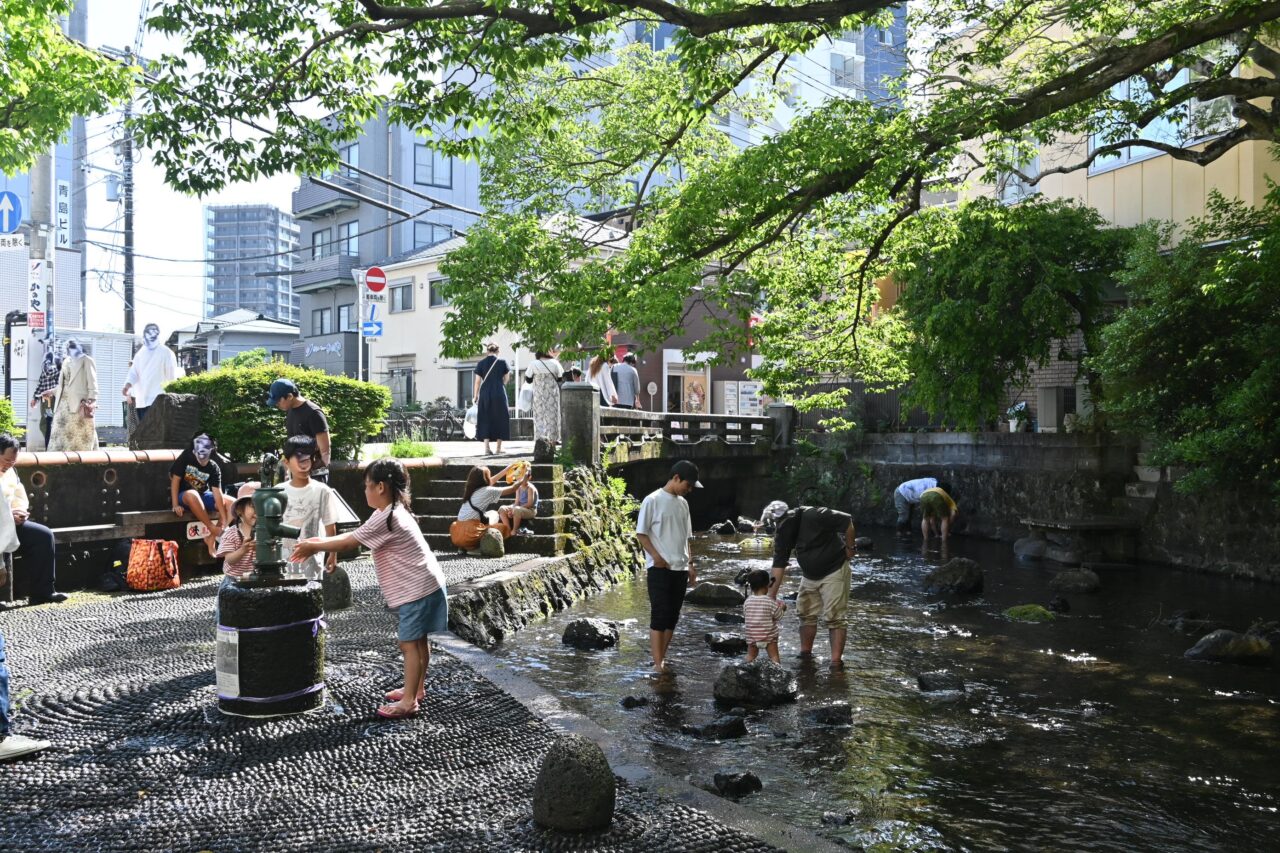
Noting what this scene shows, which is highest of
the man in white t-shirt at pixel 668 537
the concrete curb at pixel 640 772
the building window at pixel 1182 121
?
the building window at pixel 1182 121

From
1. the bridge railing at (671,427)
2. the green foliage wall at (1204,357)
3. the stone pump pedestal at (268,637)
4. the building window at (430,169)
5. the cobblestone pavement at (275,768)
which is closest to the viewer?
the cobblestone pavement at (275,768)

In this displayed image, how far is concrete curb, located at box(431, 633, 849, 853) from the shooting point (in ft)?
15.4

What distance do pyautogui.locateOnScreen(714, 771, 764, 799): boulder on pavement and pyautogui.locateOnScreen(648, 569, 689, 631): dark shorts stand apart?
275cm

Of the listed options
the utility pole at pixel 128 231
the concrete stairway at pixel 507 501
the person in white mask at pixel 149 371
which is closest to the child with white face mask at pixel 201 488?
the person in white mask at pixel 149 371

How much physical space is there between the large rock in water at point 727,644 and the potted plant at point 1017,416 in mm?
15739

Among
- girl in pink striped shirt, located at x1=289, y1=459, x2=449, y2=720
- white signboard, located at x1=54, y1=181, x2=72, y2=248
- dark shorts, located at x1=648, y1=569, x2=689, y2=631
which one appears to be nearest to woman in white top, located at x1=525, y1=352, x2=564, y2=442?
dark shorts, located at x1=648, y1=569, x2=689, y2=631

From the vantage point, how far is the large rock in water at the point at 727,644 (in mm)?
11258

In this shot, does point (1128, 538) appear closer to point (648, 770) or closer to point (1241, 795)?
point (1241, 795)

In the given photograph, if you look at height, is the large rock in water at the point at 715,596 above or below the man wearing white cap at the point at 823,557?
below

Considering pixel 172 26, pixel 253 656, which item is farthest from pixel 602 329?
pixel 253 656

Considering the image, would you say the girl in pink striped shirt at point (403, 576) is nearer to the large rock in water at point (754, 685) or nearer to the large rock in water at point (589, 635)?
the large rock in water at point (754, 685)

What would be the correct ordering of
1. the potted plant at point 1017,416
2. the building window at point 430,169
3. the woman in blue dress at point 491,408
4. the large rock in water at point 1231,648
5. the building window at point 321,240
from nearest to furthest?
the large rock in water at point 1231,648 < the woman in blue dress at point 491,408 < the potted plant at point 1017,416 < the building window at point 430,169 < the building window at point 321,240

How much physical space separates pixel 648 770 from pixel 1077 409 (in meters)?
21.8

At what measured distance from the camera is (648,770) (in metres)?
5.80
